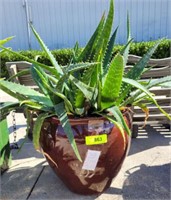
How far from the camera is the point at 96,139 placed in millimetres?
1817

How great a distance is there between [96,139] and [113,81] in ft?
1.36

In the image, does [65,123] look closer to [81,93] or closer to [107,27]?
[81,93]

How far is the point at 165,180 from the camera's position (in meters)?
2.25

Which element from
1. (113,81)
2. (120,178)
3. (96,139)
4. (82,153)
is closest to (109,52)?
(113,81)

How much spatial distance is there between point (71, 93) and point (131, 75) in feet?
1.55

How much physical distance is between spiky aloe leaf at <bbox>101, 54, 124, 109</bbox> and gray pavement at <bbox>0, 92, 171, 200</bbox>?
2.55ft

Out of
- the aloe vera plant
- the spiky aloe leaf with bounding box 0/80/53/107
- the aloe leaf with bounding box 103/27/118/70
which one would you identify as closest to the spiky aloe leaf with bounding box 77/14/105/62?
the aloe vera plant

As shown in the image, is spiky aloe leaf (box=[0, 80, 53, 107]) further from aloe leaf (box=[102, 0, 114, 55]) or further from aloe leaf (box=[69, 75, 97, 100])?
aloe leaf (box=[102, 0, 114, 55])

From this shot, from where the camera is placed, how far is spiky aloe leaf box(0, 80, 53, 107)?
1.76 m

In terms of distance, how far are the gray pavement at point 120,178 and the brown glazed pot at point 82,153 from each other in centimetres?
15

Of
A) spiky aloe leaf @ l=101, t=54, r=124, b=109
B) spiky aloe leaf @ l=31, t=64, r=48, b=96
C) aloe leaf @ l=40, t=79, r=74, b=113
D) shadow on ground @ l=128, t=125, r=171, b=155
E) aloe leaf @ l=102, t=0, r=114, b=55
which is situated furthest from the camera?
shadow on ground @ l=128, t=125, r=171, b=155

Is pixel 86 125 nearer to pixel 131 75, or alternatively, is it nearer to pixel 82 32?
pixel 131 75

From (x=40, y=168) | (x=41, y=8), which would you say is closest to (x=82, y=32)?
(x=41, y=8)

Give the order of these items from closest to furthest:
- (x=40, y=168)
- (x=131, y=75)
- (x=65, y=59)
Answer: (x=131, y=75), (x=40, y=168), (x=65, y=59)
